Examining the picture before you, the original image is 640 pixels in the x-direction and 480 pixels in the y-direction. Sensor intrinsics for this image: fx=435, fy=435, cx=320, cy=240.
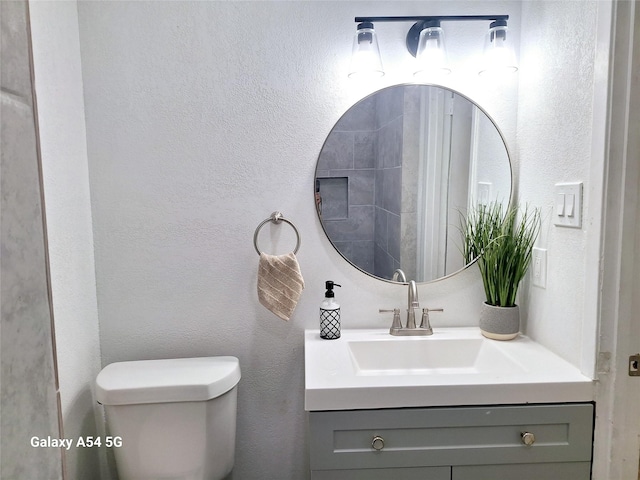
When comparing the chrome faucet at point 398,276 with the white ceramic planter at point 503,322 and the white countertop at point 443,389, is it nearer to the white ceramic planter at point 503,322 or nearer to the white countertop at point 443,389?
the white ceramic planter at point 503,322

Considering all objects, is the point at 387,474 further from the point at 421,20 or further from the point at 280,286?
the point at 421,20

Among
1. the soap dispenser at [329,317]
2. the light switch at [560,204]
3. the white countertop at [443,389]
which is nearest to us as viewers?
the white countertop at [443,389]

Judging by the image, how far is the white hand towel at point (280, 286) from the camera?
1454 mm

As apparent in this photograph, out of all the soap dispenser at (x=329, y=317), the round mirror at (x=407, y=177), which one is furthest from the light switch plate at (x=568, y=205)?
the soap dispenser at (x=329, y=317)

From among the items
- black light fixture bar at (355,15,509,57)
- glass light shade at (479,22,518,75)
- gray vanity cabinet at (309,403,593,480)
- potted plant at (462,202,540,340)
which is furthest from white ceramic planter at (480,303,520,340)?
black light fixture bar at (355,15,509,57)

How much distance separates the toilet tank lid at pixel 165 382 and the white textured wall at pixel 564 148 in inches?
40.0

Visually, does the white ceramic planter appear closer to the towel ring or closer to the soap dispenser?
the soap dispenser

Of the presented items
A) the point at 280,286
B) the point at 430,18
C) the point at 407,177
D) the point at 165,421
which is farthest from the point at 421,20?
the point at 165,421

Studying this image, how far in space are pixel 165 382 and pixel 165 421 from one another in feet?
0.38

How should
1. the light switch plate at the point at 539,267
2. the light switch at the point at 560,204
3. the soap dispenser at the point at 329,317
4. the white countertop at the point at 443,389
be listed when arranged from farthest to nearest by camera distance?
1. the soap dispenser at the point at 329,317
2. the light switch plate at the point at 539,267
3. the light switch at the point at 560,204
4. the white countertop at the point at 443,389

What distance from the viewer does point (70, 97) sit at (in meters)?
1.39

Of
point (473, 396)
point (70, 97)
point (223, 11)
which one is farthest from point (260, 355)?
point (223, 11)

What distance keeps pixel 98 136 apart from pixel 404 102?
1.07 meters

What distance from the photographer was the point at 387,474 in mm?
1136
